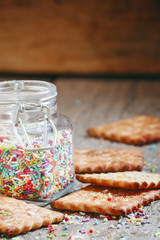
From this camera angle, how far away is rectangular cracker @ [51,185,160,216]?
123 cm

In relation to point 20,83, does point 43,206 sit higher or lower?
lower

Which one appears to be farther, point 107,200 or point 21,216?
point 107,200

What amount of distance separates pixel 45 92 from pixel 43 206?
362mm

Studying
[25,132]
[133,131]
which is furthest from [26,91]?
[133,131]

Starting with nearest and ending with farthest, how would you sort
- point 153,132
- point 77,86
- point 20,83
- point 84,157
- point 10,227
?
point 10,227 → point 20,83 → point 84,157 → point 153,132 → point 77,86

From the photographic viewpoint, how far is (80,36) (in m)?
3.15

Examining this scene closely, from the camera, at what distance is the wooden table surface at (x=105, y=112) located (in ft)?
3.84

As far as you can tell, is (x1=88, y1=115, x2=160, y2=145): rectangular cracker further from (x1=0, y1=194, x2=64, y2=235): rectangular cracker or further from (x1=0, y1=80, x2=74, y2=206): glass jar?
(x1=0, y1=194, x2=64, y2=235): rectangular cracker

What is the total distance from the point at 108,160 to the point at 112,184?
29 centimetres

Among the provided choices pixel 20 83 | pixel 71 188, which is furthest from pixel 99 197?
pixel 20 83

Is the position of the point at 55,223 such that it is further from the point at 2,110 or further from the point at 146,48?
the point at 146,48

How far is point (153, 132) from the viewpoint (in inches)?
78.5

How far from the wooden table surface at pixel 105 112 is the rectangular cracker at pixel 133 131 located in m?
0.04

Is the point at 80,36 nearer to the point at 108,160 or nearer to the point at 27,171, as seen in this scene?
the point at 108,160
